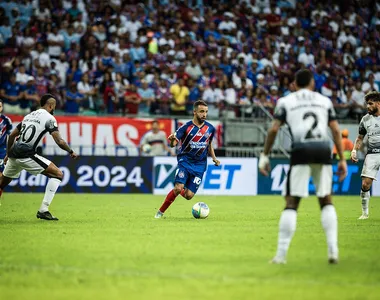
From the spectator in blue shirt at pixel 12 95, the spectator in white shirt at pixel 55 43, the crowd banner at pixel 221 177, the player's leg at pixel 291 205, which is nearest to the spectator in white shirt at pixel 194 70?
the crowd banner at pixel 221 177

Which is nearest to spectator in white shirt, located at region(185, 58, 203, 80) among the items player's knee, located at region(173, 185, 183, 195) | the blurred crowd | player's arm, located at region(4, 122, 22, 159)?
the blurred crowd

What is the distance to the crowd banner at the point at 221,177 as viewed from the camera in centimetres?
2623

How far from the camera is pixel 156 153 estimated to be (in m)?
26.2

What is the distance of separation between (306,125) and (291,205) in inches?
38.4

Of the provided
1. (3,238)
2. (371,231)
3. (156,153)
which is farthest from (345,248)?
(156,153)

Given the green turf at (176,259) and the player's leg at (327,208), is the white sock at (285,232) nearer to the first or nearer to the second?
the green turf at (176,259)

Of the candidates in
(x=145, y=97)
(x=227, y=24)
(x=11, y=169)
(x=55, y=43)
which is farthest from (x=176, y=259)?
(x=227, y=24)

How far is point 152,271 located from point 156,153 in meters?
18.0

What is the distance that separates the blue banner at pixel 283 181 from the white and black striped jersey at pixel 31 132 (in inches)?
537

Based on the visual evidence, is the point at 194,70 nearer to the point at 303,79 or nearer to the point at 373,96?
the point at 373,96

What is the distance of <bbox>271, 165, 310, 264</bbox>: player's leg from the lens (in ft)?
28.6

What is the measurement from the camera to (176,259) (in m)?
9.15

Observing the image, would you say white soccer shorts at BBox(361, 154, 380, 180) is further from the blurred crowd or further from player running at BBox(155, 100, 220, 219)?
the blurred crowd

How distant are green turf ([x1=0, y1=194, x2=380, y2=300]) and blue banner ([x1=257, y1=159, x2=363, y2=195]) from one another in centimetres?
1053
